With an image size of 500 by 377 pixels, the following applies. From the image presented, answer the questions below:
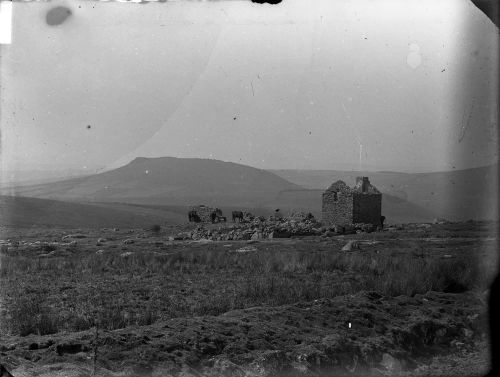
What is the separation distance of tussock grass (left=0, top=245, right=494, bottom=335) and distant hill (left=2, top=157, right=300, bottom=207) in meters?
1.72

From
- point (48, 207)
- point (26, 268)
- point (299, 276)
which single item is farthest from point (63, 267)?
point (48, 207)

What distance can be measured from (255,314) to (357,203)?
9984 mm

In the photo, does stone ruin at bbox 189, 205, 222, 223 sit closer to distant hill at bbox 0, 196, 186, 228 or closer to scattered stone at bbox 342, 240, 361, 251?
distant hill at bbox 0, 196, 186, 228

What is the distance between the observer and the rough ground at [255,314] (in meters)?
5.62

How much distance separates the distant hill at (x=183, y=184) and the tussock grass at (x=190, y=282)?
1.72m

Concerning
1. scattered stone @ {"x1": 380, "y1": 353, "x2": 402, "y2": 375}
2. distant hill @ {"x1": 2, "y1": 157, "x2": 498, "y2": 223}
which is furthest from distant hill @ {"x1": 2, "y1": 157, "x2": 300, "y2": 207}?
scattered stone @ {"x1": 380, "y1": 353, "x2": 402, "y2": 375}

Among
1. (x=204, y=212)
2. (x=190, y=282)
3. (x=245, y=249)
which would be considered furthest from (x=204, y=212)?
(x=190, y=282)

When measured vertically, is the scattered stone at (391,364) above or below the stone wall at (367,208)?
below

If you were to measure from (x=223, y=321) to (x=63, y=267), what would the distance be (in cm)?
450

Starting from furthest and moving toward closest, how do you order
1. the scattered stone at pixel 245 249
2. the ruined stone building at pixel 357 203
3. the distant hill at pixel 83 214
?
the distant hill at pixel 83 214 < the ruined stone building at pixel 357 203 < the scattered stone at pixel 245 249

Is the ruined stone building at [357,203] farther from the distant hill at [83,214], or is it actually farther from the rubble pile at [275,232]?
the distant hill at [83,214]

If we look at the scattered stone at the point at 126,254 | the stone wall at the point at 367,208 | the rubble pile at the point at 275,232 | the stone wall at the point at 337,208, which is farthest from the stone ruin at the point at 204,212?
the scattered stone at the point at 126,254

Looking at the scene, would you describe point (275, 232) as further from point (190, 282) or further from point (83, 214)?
point (83, 214)

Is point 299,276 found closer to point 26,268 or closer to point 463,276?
point 463,276
